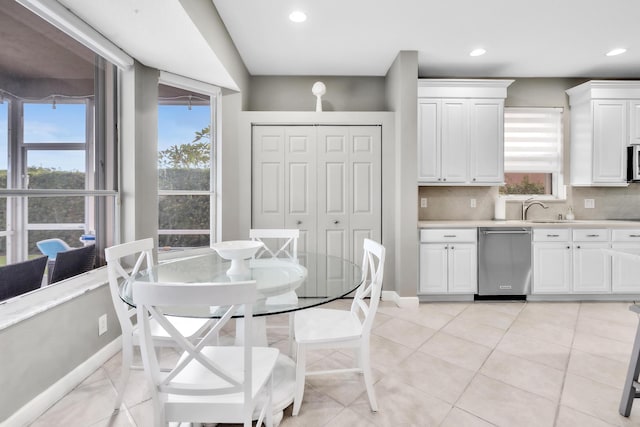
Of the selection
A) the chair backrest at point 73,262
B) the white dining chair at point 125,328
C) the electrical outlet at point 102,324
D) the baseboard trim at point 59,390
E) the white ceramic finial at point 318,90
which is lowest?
the baseboard trim at point 59,390

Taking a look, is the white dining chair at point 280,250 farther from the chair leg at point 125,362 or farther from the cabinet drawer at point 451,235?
the cabinet drawer at point 451,235

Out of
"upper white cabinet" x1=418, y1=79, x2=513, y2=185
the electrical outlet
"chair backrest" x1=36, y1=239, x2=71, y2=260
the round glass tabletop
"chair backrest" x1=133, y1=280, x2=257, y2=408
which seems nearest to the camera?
"chair backrest" x1=133, y1=280, x2=257, y2=408

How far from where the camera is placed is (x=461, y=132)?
12.1 ft

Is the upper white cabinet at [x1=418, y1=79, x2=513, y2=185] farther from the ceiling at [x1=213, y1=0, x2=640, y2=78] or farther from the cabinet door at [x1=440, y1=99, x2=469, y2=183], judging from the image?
the ceiling at [x1=213, y1=0, x2=640, y2=78]

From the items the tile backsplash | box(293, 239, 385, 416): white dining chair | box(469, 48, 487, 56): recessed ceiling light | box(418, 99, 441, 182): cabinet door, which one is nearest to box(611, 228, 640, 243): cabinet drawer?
the tile backsplash

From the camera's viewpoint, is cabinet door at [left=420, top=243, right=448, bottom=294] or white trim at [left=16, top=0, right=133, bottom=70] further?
cabinet door at [left=420, top=243, right=448, bottom=294]

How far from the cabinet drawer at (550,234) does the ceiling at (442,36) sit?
191 centimetres

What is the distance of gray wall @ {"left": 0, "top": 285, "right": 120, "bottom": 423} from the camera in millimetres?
1563

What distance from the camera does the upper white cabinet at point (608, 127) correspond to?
3674mm

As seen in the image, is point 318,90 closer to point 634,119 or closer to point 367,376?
point 367,376

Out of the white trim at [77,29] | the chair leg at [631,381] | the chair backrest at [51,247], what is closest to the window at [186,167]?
the white trim at [77,29]

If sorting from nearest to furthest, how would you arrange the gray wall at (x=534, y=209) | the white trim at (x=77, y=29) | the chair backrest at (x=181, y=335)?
1. the chair backrest at (x=181, y=335)
2. the white trim at (x=77, y=29)
3. the gray wall at (x=534, y=209)

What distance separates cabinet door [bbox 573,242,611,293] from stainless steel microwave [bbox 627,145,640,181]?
36.1 inches

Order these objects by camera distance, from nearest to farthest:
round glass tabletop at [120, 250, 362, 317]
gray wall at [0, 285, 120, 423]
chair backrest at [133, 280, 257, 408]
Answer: chair backrest at [133, 280, 257, 408] → round glass tabletop at [120, 250, 362, 317] → gray wall at [0, 285, 120, 423]
